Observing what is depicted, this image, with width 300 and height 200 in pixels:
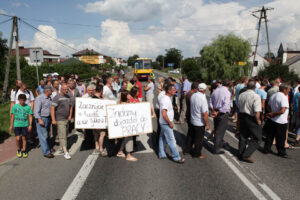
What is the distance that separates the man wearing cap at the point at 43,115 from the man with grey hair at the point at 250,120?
15.5ft

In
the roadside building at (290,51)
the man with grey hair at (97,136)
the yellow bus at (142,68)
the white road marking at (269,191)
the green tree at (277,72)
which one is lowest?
the white road marking at (269,191)

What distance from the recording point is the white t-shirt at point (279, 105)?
532 centimetres

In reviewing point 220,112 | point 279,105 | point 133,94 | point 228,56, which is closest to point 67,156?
point 133,94

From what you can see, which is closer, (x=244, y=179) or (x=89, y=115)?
(x=244, y=179)

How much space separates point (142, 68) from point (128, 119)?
99.3 feet

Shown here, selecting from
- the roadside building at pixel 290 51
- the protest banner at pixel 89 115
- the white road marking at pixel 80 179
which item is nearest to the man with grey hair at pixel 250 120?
the protest banner at pixel 89 115

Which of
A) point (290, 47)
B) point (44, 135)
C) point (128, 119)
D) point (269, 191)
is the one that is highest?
point (290, 47)

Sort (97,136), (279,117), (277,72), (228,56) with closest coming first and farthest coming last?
(279,117) < (97,136) < (277,72) < (228,56)

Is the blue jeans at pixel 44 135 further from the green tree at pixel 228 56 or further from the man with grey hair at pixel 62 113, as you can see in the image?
the green tree at pixel 228 56

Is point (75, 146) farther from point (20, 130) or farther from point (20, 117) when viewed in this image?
point (20, 117)

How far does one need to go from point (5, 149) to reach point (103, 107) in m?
3.14

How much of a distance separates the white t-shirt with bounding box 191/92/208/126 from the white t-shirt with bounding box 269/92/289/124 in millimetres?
1744

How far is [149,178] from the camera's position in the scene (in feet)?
15.0

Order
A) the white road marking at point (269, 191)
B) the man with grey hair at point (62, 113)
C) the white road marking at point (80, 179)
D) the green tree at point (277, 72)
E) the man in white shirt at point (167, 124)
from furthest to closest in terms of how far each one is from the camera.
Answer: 1. the green tree at point (277, 72)
2. the man with grey hair at point (62, 113)
3. the man in white shirt at point (167, 124)
4. the white road marking at point (80, 179)
5. the white road marking at point (269, 191)
